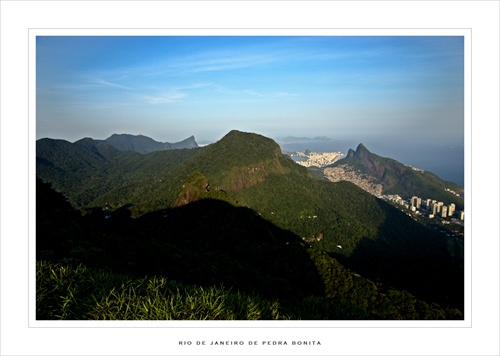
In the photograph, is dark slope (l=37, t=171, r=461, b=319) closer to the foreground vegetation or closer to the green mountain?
the foreground vegetation

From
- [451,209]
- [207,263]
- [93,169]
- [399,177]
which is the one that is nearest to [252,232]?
[207,263]

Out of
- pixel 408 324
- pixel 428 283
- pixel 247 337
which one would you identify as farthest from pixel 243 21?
pixel 428 283

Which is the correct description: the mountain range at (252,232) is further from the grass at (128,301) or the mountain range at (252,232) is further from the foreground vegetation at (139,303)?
the grass at (128,301)

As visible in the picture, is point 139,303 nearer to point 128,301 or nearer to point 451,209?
point 128,301

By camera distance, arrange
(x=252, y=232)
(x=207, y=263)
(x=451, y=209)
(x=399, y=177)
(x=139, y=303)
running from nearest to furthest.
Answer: (x=139, y=303)
(x=207, y=263)
(x=252, y=232)
(x=451, y=209)
(x=399, y=177)

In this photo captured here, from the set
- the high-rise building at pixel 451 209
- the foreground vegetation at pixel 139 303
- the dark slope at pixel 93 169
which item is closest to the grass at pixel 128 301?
the foreground vegetation at pixel 139 303

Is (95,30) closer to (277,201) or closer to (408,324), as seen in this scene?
(408,324)
